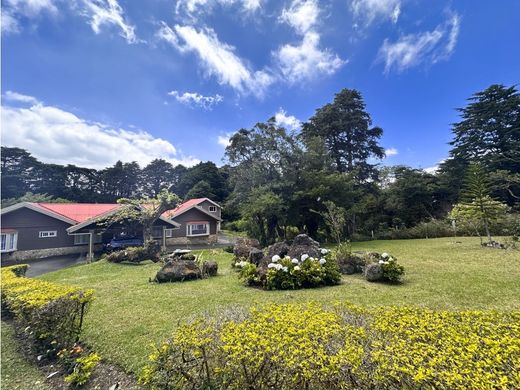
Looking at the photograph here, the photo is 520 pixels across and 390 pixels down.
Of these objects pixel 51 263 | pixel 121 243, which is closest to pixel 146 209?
pixel 121 243

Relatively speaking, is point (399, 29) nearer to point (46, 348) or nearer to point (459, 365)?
point (459, 365)

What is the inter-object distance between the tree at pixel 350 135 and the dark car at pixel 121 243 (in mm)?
19372

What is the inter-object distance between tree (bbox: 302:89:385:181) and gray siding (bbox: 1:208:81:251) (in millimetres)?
23465

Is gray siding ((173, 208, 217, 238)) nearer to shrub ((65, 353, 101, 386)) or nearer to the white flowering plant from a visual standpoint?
the white flowering plant

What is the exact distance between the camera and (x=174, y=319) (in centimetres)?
496

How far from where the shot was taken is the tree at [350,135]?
88.1 feet

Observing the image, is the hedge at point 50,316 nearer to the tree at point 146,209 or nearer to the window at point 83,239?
the tree at point 146,209

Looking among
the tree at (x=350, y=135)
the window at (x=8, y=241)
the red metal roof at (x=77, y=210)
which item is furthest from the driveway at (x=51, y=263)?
the tree at (x=350, y=135)

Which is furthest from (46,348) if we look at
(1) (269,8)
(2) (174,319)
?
(1) (269,8)

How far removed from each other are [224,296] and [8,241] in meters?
18.0

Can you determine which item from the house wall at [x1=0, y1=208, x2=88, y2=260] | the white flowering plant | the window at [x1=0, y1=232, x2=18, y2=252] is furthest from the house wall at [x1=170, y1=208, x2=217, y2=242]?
the white flowering plant

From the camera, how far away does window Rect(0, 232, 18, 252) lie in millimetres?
15851

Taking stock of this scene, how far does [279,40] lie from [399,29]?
450 centimetres

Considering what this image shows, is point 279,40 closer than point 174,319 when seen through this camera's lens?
No
